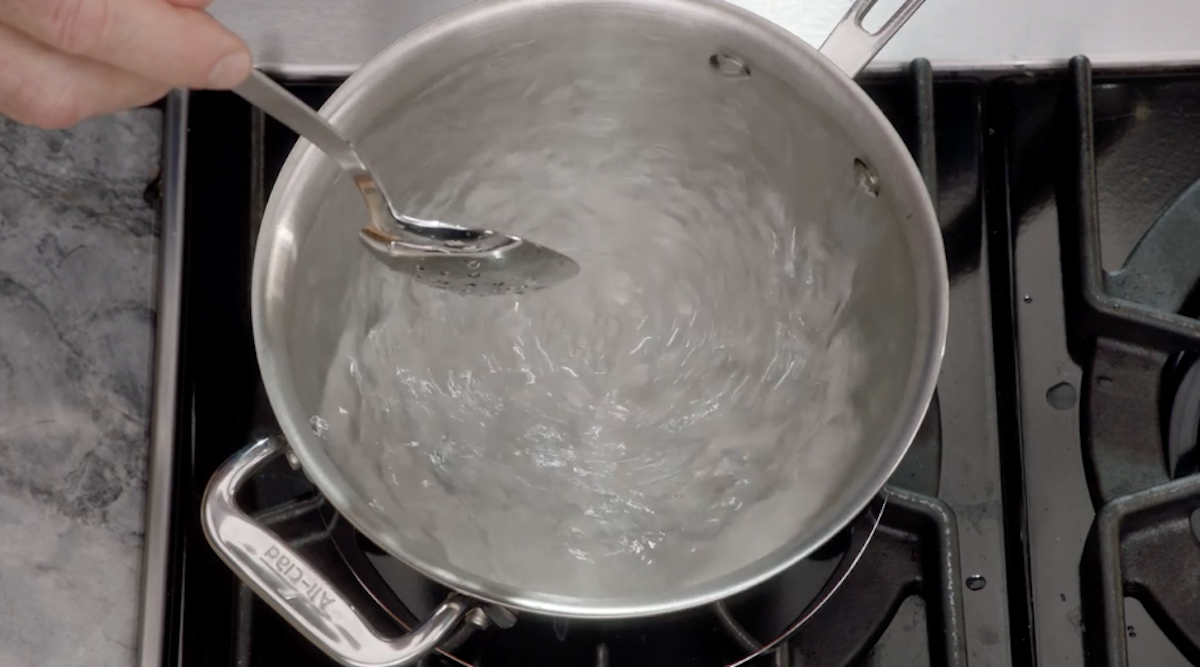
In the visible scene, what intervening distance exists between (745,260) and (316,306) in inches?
8.7

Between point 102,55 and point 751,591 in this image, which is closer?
point 102,55

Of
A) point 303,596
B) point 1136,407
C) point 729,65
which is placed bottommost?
point 303,596

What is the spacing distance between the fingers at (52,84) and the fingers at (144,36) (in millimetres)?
16

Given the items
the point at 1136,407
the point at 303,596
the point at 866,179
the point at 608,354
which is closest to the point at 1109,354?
the point at 1136,407

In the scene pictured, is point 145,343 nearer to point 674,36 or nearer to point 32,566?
point 32,566

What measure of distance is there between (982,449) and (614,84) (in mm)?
243

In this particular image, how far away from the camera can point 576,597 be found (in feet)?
1.27

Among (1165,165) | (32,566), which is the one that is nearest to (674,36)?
(1165,165)

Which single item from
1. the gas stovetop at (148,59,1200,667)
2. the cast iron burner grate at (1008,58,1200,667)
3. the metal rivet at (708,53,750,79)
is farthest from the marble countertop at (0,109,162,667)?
the cast iron burner grate at (1008,58,1200,667)

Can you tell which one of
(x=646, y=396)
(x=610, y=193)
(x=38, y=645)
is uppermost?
(x=610, y=193)

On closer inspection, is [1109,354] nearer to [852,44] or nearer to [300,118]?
[852,44]

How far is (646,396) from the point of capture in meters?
0.56

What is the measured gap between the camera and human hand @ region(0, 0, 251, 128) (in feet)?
0.97

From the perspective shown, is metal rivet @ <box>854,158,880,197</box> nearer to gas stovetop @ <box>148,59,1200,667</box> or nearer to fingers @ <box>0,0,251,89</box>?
gas stovetop @ <box>148,59,1200,667</box>
